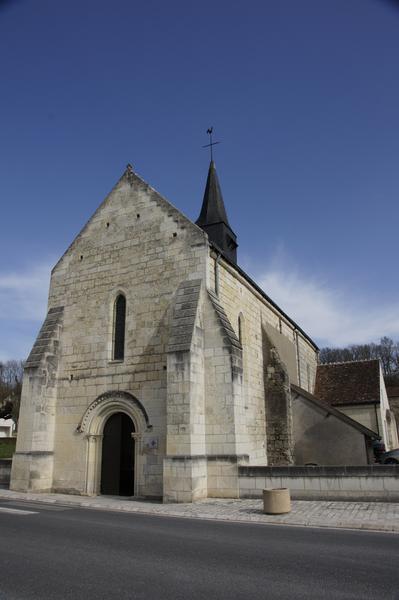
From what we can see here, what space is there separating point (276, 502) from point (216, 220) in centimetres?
1358

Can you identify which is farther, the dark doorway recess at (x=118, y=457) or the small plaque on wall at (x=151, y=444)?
the dark doorway recess at (x=118, y=457)

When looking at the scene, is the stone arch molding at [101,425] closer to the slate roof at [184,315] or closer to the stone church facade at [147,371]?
the stone church facade at [147,371]

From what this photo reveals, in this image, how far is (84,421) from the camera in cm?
1452

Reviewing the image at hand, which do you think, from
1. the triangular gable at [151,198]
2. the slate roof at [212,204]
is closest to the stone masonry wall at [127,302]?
the triangular gable at [151,198]

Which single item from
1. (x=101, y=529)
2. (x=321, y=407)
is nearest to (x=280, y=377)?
(x=321, y=407)

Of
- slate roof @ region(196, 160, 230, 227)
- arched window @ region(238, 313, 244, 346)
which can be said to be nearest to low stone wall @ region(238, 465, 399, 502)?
arched window @ region(238, 313, 244, 346)

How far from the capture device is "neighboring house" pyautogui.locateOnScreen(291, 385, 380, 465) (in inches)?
679

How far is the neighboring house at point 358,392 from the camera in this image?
23609 mm

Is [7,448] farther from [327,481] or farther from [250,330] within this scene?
[327,481]

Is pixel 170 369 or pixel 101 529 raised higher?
pixel 170 369

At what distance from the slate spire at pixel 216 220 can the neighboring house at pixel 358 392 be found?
409 inches

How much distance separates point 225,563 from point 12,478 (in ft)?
35.1

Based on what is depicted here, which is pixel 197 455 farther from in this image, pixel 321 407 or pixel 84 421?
pixel 321 407

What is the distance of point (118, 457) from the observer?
1432 cm
